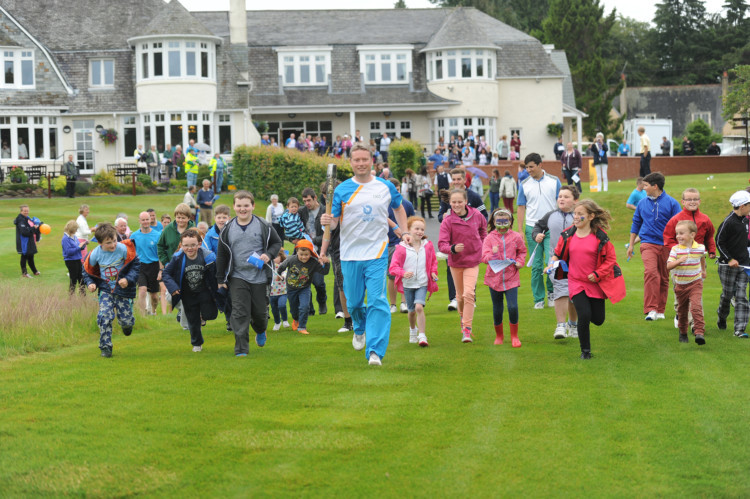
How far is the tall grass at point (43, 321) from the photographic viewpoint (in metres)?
12.6

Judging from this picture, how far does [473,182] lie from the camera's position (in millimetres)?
27219

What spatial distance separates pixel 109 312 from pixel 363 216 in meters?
3.37

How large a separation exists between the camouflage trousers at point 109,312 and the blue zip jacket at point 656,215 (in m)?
6.82

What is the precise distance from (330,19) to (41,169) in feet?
64.1

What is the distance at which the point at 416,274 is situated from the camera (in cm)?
1172

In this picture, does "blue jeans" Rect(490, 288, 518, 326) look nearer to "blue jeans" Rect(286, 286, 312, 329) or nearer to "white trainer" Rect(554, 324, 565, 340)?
"white trainer" Rect(554, 324, 565, 340)

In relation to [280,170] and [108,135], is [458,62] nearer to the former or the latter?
[108,135]

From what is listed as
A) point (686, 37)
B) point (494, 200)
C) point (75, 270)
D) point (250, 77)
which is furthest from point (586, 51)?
point (75, 270)

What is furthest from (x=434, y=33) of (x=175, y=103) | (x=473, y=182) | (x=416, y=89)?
(x=473, y=182)

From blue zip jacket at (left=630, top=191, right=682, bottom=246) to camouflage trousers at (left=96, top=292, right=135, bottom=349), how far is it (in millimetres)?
6825

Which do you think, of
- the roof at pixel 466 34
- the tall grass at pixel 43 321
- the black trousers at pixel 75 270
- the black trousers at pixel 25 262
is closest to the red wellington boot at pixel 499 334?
the tall grass at pixel 43 321

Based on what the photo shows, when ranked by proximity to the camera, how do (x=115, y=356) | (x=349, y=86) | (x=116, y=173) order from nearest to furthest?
1. (x=115, y=356)
2. (x=116, y=173)
3. (x=349, y=86)

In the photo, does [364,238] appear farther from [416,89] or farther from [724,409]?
[416,89]

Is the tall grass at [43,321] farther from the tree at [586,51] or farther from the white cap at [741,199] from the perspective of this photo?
the tree at [586,51]
